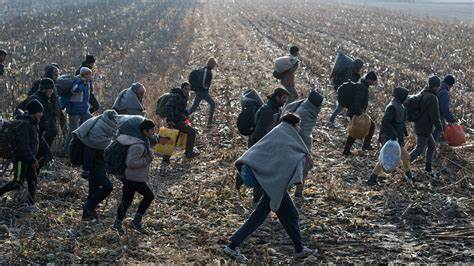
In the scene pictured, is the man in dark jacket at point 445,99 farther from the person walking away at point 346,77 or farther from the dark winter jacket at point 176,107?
the dark winter jacket at point 176,107

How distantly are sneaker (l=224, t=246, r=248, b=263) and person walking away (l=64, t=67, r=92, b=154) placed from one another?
5.10 metres

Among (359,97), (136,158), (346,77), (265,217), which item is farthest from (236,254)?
(346,77)

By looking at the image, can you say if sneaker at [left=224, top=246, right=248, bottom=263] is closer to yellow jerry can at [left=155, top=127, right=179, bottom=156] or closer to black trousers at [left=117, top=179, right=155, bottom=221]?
black trousers at [left=117, top=179, right=155, bottom=221]

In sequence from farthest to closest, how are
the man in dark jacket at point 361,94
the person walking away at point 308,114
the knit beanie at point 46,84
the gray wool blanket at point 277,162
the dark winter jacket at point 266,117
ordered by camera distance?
the man in dark jacket at point 361,94
the person walking away at point 308,114
the knit beanie at point 46,84
the dark winter jacket at point 266,117
the gray wool blanket at point 277,162

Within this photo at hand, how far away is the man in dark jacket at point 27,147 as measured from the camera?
346 inches

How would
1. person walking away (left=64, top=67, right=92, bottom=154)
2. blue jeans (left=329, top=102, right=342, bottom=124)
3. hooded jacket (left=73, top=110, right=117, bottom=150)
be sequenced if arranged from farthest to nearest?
blue jeans (left=329, top=102, right=342, bottom=124), person walking away (left=64, top=67, right=92, bottom=154), hooded jacket (left=73, top=110, right=117, bottom=150)

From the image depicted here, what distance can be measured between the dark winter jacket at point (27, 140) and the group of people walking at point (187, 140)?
0.01 metres

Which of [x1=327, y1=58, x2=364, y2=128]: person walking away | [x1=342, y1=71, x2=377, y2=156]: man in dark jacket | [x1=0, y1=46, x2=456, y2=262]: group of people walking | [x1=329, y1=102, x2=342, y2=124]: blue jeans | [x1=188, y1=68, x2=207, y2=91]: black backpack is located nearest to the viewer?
[x1=0, y1=46, x2=456, y2=262]: group of people walking

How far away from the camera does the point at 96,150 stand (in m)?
9.08

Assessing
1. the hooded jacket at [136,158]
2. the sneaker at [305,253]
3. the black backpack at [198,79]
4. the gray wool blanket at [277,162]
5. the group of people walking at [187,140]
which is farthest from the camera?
the black backpack at [198,79]

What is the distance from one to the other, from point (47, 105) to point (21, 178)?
1601 mm

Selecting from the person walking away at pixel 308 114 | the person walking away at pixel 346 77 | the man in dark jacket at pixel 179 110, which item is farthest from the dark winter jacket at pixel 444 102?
the man in dark jacket at pixel 179 110

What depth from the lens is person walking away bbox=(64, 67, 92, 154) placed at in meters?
11.6

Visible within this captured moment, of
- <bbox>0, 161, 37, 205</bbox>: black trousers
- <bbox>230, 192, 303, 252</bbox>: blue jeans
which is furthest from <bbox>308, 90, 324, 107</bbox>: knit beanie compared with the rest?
<bbox>0, 161, 37, 205</bbox>: black trousers
